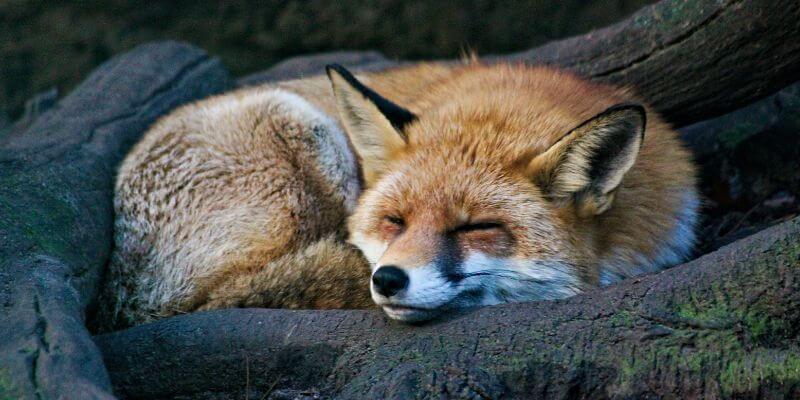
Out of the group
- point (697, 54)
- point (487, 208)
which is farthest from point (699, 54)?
point (487, 208)

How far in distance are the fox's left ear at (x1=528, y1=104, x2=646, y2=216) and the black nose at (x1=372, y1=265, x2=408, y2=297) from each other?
76 cm

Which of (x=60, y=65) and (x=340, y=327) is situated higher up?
(x=60, y=65)

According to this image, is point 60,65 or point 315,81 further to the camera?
point 60,65

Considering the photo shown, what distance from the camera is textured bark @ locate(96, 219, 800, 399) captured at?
220cm

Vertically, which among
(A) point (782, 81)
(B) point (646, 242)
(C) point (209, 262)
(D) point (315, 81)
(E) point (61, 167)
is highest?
(A) point (782, 81)

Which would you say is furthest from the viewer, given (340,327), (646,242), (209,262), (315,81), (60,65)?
(60,65)

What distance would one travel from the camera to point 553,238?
2865mm

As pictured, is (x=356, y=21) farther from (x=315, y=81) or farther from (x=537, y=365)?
(x=537, y=365)

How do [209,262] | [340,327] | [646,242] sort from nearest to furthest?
1. [340,327]
2. [646,242]
3. [209,262]

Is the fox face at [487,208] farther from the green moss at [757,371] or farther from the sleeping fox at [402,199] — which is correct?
the green moss at [757,371]

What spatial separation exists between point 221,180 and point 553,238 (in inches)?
62.9

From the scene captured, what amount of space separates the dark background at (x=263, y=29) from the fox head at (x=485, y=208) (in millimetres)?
2950

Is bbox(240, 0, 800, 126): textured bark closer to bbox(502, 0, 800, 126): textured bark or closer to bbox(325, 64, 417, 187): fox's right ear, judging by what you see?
bbox(502, 0, 800, 126): textured bark

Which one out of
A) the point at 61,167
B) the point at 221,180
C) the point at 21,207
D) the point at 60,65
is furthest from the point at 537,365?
the point at 60,65
